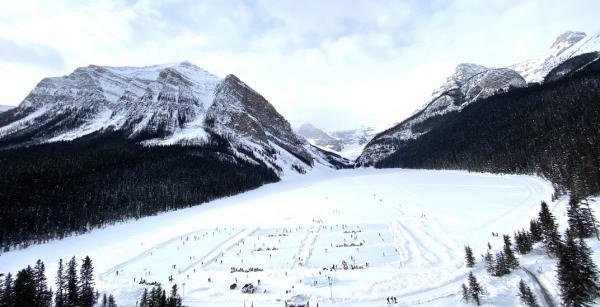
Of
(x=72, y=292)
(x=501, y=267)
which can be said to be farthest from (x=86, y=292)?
(x=501, y=267)

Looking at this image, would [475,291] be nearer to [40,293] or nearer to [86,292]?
[86,292]

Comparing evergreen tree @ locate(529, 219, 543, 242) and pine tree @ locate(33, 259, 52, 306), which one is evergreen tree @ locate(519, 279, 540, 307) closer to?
evergreen tree @ locate(529, 219, 543, 242)

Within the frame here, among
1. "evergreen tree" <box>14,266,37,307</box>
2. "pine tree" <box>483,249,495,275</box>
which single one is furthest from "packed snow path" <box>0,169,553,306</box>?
"evergreen tree" <box>14,266,37,307</box>

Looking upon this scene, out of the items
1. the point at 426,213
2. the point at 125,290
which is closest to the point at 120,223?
the point at 125,290

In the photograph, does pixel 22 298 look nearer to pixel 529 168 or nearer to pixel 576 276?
pixel 576 276

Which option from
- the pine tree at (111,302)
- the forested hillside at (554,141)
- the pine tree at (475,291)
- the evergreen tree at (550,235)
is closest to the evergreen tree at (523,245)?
the evergreen tree at (550,235)

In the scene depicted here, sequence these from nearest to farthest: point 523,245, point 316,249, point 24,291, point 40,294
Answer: point 24,291 → point 40,294 → point 523,245 → point 316,249

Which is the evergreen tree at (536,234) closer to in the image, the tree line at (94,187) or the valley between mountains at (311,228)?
the valley between mountains at (311,228)
